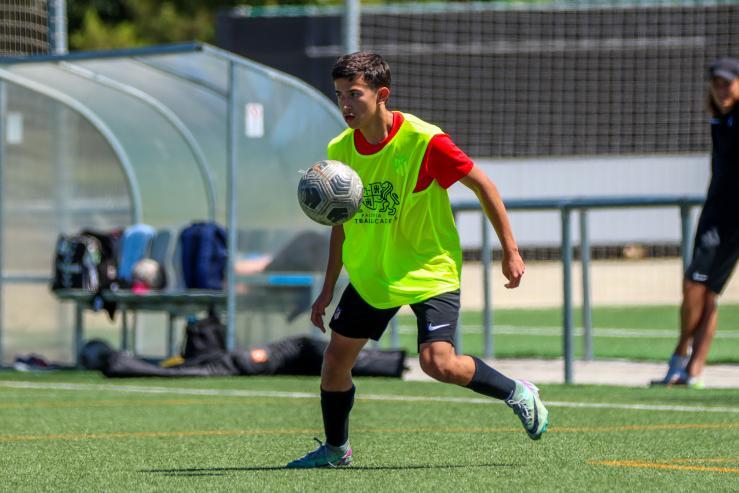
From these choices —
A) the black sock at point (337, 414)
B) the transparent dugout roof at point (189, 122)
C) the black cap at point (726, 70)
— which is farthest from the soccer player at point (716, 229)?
the black sock at point (337, 414)

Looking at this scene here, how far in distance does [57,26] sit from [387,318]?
29.8ft

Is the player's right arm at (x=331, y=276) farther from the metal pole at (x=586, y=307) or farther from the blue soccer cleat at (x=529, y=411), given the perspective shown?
the metal pole at (x=586, y=307)

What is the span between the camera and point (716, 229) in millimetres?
10141

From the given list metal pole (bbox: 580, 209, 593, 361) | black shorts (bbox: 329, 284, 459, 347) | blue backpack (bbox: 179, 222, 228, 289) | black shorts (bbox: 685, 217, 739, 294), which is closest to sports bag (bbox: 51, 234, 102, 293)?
blue backpack (bbox: 179, 222, 228, 289)

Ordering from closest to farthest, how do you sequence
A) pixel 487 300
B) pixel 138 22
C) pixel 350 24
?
pixel 487 300
pixel 350 24
pixel 138 22

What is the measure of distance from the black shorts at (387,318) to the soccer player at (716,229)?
14.2ft

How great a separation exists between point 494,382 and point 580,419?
218cm

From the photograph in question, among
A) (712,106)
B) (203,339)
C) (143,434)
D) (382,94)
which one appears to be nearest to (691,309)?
(712,106)

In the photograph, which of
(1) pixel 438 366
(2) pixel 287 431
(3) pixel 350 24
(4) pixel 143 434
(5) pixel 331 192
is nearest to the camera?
(5) pixel 331 192

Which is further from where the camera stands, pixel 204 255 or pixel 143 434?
pixel 204 255

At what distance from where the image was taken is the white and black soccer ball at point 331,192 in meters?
5.95

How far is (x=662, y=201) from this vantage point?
11.1m

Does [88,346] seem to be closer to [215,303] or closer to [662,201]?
[215,303]

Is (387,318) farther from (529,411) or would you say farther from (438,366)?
(529,411)
